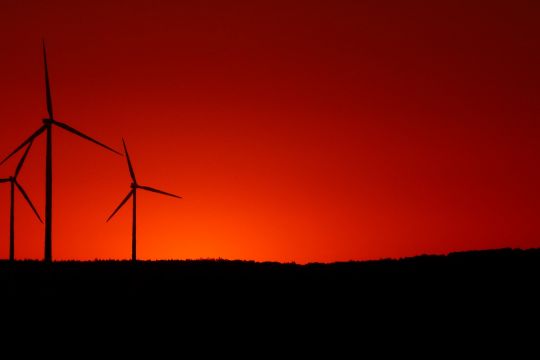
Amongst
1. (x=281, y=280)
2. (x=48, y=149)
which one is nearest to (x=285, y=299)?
(x=281, y=280)

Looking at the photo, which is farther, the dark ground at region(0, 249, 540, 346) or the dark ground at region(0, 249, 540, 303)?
the dark ground at region(0, 249, 540, 303)

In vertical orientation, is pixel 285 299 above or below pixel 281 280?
below

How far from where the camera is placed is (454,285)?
172 ft

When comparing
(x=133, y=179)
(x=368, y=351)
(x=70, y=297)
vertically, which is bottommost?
(x=368, y=351)

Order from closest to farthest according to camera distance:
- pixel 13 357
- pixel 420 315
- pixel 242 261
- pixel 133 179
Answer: pixel 13 357, pixel 420 315, pixel 242 261, pixel 133 179

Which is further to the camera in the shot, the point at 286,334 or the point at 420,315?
the point at 420,315

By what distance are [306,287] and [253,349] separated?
1217cm

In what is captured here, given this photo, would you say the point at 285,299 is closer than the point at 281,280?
Yes

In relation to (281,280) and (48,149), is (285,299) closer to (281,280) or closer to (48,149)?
(281,280)

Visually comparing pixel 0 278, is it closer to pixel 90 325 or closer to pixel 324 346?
pixel 90 325

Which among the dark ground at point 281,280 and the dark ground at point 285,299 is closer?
the dark ground at point 285,299

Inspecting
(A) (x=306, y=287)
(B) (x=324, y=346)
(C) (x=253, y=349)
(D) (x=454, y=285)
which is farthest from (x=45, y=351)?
(D) (x=454, y=285)

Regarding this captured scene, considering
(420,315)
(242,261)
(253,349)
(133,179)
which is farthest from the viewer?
(133,179)

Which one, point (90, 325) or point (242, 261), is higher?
point (242, 261)
